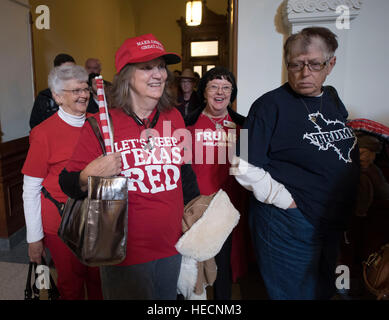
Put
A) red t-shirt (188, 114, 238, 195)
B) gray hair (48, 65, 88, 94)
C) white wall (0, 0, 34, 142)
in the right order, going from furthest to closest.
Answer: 1. white wall (0, 0, 34, 142)
2. red t-shirt (188, 114, 238, 195)
3. gray hair (48, 65, 88, 94)

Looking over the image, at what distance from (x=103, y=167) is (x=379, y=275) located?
4.68 ft

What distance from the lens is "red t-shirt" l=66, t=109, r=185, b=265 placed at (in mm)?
1117

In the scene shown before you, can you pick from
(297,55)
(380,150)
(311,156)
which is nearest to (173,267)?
(311,156)

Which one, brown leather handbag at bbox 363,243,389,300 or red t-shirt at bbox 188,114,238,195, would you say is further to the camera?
red t-shirt at bbox 188,114,238,195

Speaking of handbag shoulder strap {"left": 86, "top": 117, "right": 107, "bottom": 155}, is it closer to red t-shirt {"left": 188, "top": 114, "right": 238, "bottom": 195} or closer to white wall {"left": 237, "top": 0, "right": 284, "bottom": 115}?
red t-shirt {"left": 188, "top": 114, "right": 238, "bottom": 195}

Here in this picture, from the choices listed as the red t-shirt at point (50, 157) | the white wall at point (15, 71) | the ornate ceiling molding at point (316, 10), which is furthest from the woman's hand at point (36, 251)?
the ornate ceiling molding at point (316, 10)

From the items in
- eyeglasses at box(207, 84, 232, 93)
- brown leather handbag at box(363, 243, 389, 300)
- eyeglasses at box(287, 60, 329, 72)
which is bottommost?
brown leather handbag at box(363, 243, 389, 300)

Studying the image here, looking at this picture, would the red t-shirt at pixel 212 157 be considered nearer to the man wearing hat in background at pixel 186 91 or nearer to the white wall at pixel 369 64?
the white wall at pixel 369 64

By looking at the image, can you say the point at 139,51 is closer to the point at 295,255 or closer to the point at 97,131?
the point at 97,131

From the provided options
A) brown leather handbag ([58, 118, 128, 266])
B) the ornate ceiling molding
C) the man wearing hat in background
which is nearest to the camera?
brown leather handbag ([58, 118, 128, 266])

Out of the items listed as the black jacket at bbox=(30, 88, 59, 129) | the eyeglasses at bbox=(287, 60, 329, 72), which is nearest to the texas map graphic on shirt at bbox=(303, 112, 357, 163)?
the eyeglasses at bbox=(287, 60, 329, 72)

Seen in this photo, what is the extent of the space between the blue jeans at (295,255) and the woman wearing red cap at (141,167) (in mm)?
469

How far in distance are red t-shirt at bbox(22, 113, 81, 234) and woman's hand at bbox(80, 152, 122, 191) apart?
20.5 inches
